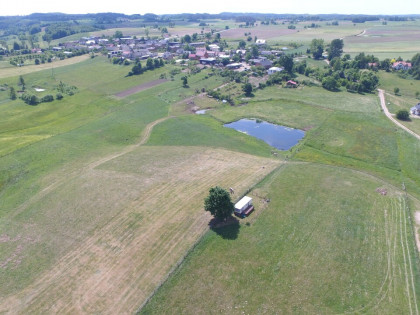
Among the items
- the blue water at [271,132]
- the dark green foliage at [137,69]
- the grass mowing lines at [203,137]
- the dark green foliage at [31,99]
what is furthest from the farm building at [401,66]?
the dark green foliage at [31,99]

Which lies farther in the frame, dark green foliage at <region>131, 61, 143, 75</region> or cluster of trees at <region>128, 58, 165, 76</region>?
cluster of trees at <region>128, 58, 165, 76</region>

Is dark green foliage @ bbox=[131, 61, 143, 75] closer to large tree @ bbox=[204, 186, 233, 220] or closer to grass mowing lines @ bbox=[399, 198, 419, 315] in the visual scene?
large tree @ bbox=[204, 186, 233, 220]

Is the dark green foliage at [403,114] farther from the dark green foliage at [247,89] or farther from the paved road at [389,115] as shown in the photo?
the dark green foliage at [247,89]

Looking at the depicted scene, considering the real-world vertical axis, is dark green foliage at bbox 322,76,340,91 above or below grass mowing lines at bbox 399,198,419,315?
above

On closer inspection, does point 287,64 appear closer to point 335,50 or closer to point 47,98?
point 335,50

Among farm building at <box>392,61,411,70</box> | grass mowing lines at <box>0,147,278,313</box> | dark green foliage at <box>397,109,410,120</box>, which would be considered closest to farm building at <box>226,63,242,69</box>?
farm building at <box>392,61,411,70</box>
